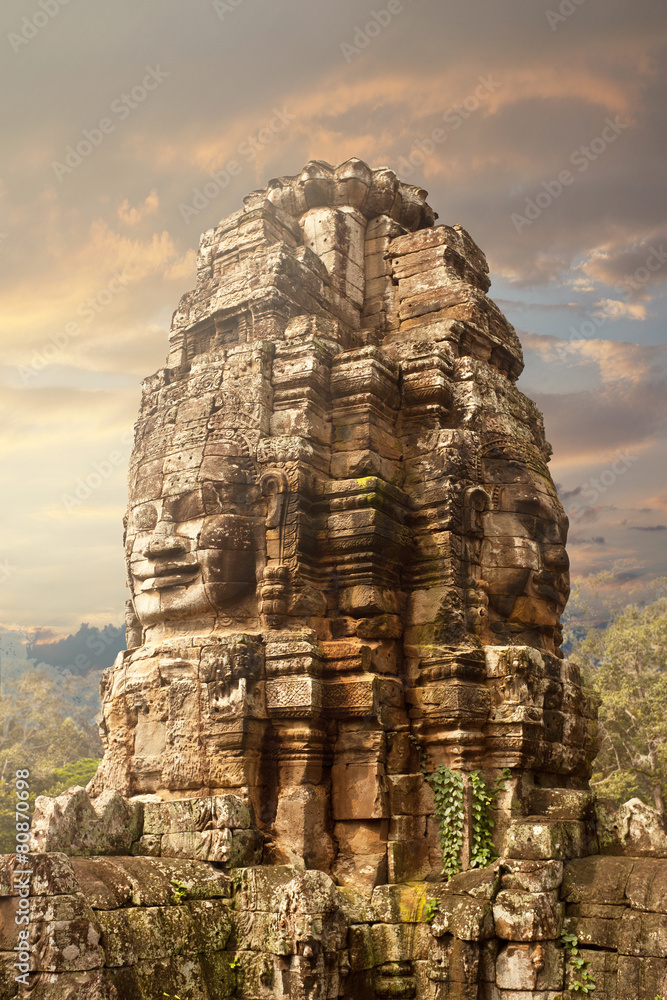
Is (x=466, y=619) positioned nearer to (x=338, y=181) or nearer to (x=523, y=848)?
(x=523, y=848)

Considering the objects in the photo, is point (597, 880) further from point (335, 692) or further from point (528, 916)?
point (335, 692)

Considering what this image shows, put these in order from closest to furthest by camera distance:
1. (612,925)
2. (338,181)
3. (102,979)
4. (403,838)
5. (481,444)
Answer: (102,979), (612,925), (403,838), (481,444), (338,181)

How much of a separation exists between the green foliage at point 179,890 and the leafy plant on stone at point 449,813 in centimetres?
259

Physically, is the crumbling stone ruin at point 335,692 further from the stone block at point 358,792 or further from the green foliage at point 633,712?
the green foliage at point 633,712

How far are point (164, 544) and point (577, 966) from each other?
573cm

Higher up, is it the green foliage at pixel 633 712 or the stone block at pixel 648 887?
the green foliage at pixel 633 712

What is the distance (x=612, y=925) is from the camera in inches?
300

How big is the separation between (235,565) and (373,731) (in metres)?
2.30

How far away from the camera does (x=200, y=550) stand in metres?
9.92

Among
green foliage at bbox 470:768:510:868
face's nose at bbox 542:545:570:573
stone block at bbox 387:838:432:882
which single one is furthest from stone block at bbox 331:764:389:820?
face's nose at bbox 542:545:570:573

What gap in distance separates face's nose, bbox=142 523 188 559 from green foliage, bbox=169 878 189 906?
3.59 meters

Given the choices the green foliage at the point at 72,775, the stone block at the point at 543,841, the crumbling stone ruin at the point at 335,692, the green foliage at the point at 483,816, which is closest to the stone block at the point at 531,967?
the crumbling stone ruin at the point at 335,692

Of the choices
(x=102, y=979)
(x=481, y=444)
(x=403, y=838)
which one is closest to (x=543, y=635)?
(x=481, y=444)

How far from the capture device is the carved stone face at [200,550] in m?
9.86
